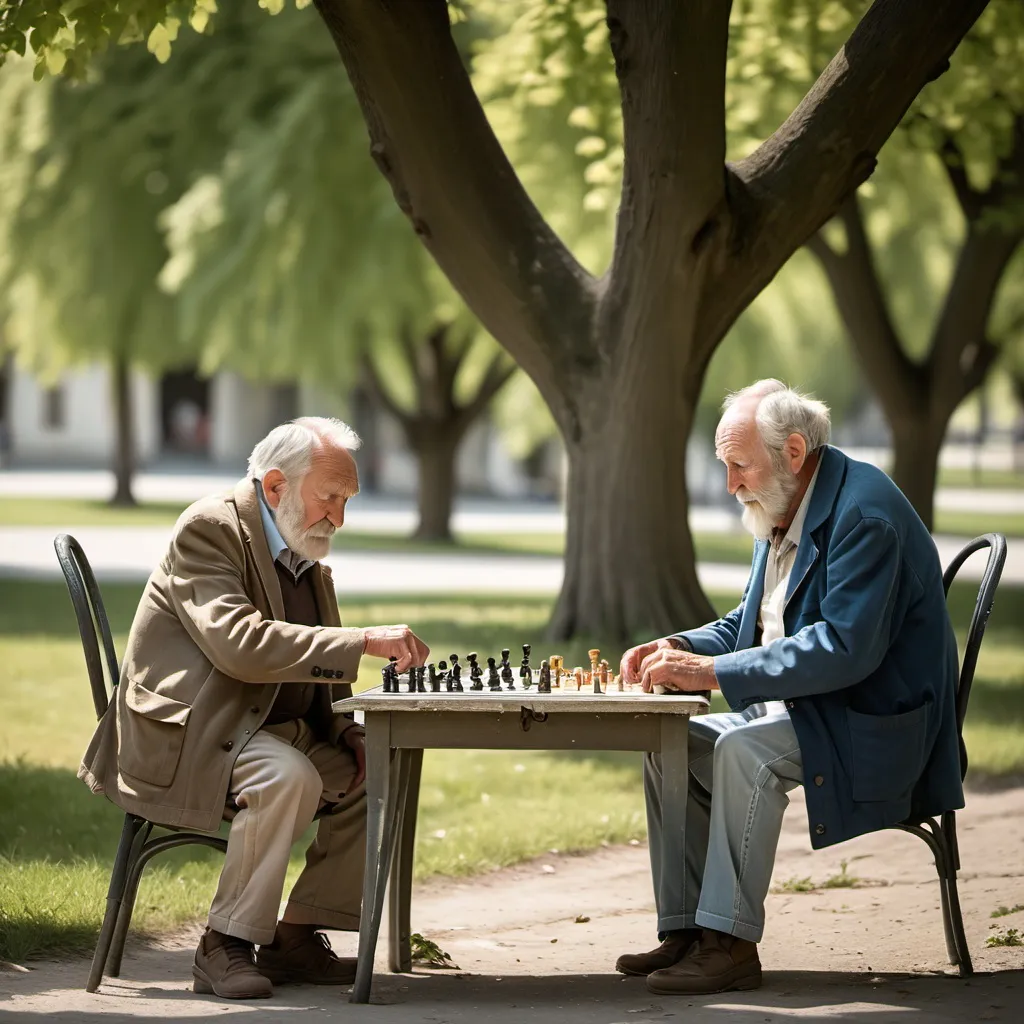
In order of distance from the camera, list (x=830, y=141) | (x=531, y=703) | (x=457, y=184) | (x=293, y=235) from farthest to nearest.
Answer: (x=293, y=235) → (x=457, y=184) → (x=830, y=141) → (x=531, y=703)

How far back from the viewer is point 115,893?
5.19m

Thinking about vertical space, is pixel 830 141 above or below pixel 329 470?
above

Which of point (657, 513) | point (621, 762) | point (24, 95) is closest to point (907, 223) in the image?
point (24, 95)

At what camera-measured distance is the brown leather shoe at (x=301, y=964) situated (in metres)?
5.31

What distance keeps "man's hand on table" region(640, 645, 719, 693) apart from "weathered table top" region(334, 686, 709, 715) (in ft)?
0.69

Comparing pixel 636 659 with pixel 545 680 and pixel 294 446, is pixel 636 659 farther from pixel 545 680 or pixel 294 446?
pixel 294 446

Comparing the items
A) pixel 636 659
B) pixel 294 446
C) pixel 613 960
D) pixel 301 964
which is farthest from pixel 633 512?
pixel 301 964

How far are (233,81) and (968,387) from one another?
1039cm

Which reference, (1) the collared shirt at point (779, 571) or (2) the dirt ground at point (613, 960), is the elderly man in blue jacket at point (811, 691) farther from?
(2) the dirt ground at point (613, 960)

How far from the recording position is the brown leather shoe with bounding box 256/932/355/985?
531 centimetres

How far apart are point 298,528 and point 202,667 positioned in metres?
0.50

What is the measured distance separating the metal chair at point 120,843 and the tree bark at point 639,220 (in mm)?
5222

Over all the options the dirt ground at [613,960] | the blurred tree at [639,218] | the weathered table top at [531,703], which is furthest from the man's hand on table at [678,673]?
the blurred tree at [639,218]

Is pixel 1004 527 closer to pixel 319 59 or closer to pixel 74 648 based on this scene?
pixel 319 59
